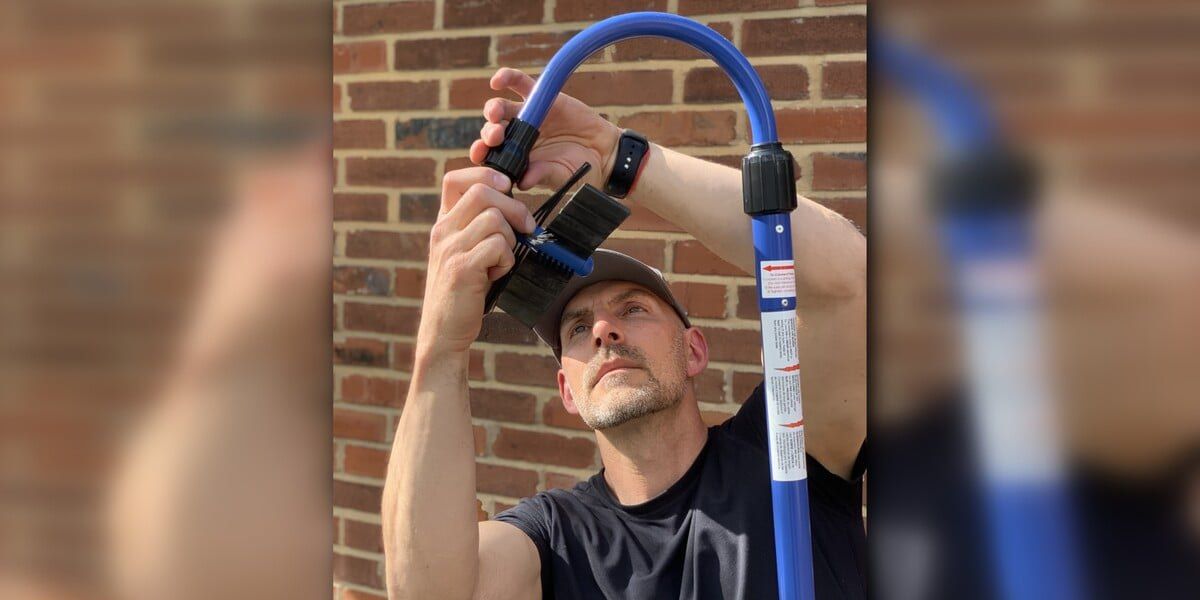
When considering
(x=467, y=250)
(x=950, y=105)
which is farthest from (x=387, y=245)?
(x=950, y=105)

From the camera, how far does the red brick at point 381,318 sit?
8.34 ft

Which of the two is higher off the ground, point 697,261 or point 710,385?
point 697,261

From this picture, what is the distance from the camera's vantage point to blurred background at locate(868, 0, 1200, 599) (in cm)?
38

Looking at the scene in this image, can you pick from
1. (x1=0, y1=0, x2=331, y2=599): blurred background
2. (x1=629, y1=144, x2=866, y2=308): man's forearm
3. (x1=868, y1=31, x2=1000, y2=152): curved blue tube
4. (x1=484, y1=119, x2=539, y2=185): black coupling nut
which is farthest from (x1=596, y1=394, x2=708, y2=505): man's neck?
(x1=868, y1=31, x2=1000, y2=152): curved blue tube

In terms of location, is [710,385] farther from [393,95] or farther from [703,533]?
[393,95]

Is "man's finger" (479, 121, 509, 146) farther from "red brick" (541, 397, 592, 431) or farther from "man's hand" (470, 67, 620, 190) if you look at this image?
"red brick" (541, 397, 592, 431)

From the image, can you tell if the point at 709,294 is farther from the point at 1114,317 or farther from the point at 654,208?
the point at 1114,317

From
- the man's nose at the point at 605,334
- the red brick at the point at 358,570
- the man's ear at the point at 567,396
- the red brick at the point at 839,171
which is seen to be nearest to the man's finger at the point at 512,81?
the man's nose at the point at 605,334

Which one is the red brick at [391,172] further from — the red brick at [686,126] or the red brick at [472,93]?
the red brick at [686,126]

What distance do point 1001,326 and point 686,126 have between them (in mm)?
1799

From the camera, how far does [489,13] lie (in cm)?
239

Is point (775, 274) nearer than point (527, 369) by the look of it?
Yes

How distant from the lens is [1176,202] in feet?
1.23

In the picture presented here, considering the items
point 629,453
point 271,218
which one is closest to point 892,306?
point 271,218
